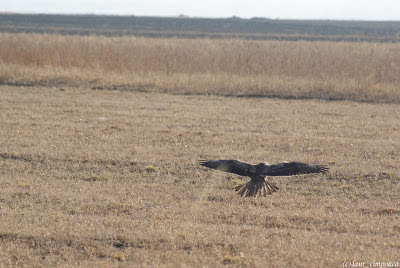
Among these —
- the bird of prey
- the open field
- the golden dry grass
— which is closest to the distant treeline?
the golden dry grass

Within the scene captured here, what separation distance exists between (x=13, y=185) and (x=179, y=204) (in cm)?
201

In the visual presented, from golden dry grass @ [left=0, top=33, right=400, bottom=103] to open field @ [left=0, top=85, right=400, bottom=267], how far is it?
2.83 m

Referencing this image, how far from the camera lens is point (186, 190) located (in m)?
6.23

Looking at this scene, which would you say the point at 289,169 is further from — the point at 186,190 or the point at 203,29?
the point at 203,29

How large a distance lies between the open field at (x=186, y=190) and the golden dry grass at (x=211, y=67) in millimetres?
2825

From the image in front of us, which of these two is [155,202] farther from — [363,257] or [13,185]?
[363,257]

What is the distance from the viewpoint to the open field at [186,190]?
4.54 metres

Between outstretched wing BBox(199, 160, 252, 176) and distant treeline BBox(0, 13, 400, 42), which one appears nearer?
outstretched wing BBox(199, 160, 252, 176)

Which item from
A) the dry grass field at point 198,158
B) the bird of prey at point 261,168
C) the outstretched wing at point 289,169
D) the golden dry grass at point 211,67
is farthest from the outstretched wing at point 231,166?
the golden dry grass at point 211,67

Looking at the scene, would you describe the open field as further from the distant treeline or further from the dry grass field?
the distant treeline

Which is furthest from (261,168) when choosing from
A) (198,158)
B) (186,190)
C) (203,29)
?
(203,29)

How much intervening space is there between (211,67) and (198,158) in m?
9.72

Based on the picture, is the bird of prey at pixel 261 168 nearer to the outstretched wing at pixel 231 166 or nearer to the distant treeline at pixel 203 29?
the outstretched wing at pixel 231 166

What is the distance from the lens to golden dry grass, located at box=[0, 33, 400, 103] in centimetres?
1426
